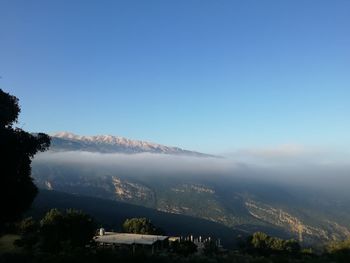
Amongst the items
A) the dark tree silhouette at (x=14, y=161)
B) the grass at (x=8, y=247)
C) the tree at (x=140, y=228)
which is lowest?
the tree at (x=140, y=228)

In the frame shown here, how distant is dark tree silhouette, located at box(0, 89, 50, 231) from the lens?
33906 millimetres

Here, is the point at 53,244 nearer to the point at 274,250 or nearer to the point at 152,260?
the point at 152,260

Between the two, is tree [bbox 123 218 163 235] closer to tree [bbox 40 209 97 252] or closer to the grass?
tree [bbox 40 209 97 252]

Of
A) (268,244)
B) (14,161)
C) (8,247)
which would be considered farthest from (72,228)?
(268,244)

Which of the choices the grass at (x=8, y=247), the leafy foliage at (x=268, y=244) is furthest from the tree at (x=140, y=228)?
the grass at (x=8, y=247)

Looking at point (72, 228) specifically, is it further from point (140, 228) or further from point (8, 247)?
point (140, 228)

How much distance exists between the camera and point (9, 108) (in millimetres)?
35812

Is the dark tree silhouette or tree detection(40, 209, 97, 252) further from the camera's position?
tree detection(40, 209, 97, 252)

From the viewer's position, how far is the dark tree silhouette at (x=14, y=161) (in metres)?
33.9

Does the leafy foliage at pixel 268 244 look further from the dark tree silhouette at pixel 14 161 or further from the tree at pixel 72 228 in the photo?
the dark tree silhouette at pixel 14 161

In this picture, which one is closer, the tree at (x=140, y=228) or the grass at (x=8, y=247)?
the grass at (x=8, y=247)

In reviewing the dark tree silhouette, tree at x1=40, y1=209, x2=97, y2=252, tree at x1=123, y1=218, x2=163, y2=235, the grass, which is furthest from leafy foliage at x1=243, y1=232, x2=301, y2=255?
the dark tree silhouette

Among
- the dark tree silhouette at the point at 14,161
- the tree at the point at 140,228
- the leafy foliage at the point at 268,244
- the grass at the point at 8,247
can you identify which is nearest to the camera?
the dark tree silhouette at the point at 14,161

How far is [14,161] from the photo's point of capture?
3475cm
